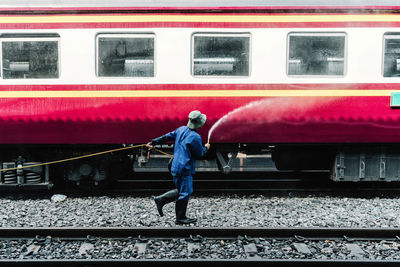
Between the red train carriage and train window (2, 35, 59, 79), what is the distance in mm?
16

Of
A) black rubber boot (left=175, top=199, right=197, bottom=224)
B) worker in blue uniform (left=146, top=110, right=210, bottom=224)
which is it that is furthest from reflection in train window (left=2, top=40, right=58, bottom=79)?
black rubber boot (left=175, top=199, right=197, bottom=224)

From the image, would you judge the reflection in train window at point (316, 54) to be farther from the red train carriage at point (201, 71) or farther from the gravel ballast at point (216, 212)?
the gravel ballast at point (216, 212)

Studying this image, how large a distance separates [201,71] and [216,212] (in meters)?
2.27

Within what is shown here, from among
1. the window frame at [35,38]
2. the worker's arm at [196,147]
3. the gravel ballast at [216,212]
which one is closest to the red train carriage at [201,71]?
the window frame at [35,38]

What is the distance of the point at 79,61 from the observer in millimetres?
6488

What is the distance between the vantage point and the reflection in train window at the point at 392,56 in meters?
6.57

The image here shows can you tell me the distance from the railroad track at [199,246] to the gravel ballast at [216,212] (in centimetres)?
45

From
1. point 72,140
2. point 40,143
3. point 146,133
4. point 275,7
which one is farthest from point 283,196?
point 40,143

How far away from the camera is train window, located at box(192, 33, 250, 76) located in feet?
21.3

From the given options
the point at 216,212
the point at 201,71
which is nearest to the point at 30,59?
the point at 201,71

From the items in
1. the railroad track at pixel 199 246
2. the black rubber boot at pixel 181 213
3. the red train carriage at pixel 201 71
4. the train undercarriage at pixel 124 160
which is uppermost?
the red train carriage at pixel 201 71

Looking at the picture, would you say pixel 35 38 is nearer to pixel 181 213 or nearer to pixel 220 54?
pixel 220 54

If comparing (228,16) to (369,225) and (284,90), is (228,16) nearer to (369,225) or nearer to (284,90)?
(284,90)

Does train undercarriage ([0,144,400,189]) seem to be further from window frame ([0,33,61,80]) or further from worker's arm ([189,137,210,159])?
worker's arm ([189,137,210,159])
